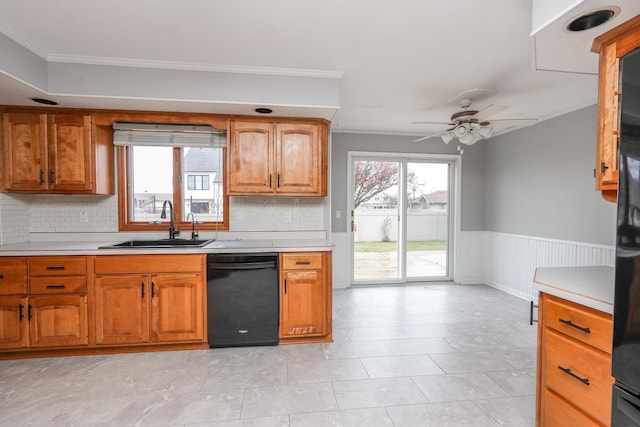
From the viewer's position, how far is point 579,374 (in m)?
1.48

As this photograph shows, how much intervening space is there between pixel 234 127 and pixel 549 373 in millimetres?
3025

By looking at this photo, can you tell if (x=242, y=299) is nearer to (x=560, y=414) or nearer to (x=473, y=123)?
(x=560, y=414)

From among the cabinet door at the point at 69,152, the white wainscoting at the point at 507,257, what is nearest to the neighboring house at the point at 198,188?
the cabinet door at the point at 69,152

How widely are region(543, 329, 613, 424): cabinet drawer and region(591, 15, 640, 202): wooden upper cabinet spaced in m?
0.81

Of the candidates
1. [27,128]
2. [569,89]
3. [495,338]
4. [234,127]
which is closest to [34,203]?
[27,128]

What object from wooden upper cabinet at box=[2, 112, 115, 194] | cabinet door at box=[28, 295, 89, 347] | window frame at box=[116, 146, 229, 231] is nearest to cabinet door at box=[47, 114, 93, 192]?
wooden upper cabinet at box=[2, 112, 115, 194]

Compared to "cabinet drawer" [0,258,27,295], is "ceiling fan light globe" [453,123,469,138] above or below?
above

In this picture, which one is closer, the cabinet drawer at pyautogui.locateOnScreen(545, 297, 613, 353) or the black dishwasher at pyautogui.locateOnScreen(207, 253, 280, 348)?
the cabinet drawer at pyautogui.locateOnScreen(545, 297, 613, 353)

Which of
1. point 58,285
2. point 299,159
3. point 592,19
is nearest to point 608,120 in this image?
point 592,19

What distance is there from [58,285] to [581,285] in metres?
3.73

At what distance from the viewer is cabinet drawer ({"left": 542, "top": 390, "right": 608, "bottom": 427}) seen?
1454 mm

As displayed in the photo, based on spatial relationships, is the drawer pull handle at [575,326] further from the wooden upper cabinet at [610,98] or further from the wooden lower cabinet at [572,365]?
the wooden upper cabinet at [610,98]

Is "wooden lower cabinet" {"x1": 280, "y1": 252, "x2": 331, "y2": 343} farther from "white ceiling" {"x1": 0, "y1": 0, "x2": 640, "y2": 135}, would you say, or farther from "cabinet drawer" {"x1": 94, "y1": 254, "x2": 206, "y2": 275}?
"white ceiling" {"x1": 0, "y1": 0, "x2": 640, "y2": 135}

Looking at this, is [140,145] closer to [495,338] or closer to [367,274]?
[367,274]
